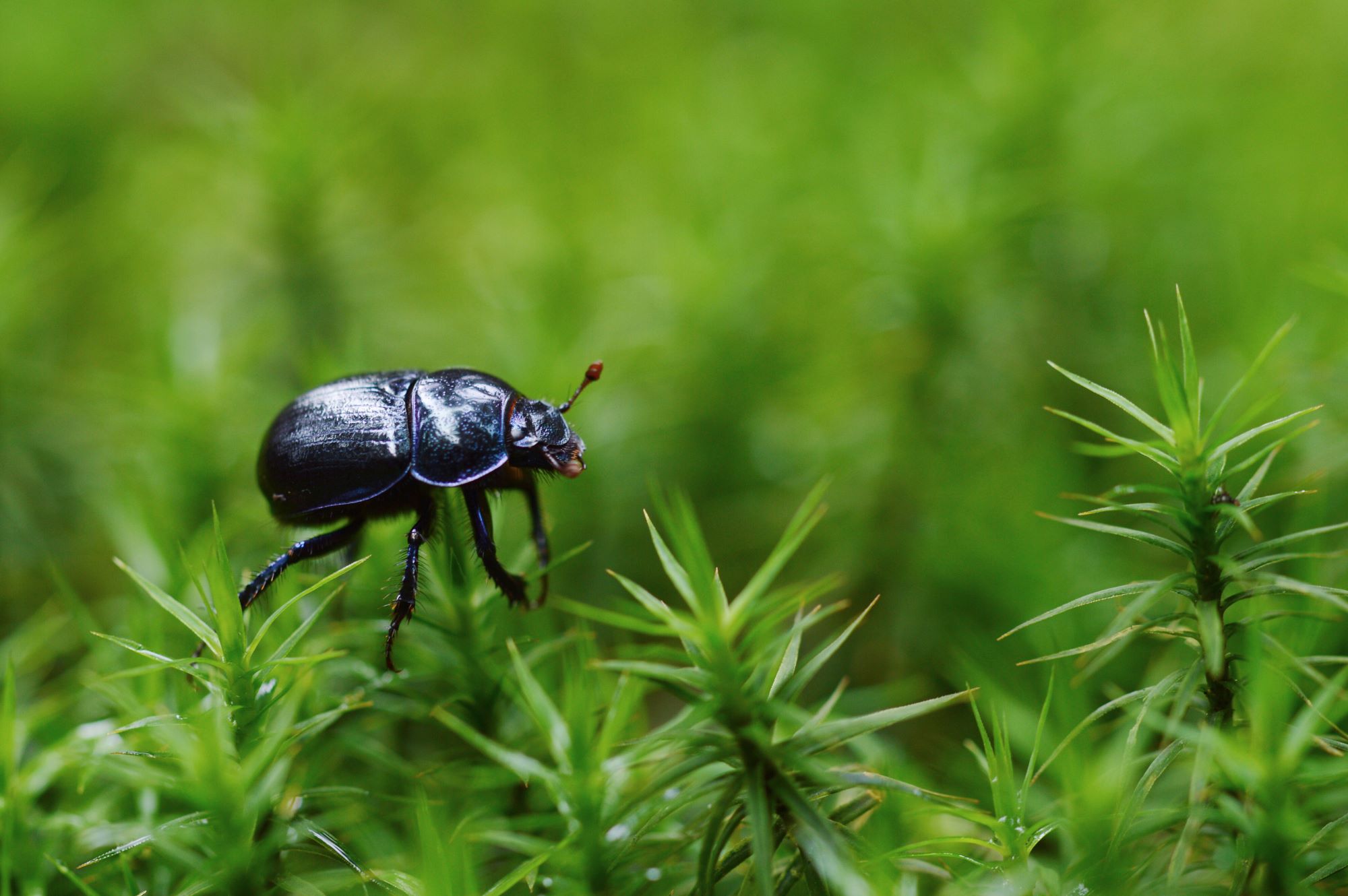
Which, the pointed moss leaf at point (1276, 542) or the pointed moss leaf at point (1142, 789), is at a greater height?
the pointed moss leaf at point (1276, 542)

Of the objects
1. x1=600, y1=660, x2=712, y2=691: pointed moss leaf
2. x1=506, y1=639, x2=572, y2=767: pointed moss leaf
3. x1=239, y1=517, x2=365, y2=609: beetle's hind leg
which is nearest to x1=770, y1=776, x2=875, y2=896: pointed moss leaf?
x1=600, y1=660, x2=712, y2=691: pointed moss leaf

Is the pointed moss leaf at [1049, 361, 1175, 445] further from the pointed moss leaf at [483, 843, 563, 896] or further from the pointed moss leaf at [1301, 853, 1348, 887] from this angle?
the pointed moss leaf at [483, 843, 563, 896]

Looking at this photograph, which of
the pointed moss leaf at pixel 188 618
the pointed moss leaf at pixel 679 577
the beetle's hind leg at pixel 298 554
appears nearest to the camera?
the pointed moss leaf at pixel 679 577

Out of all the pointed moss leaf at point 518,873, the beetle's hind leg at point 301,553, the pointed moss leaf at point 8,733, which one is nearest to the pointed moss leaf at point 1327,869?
the pointed moss leaf at point 518,873

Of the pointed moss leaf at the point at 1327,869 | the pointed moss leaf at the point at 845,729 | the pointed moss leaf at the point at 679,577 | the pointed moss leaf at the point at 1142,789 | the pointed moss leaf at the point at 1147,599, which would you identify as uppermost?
the pointed moss leaf at the point at 679,577

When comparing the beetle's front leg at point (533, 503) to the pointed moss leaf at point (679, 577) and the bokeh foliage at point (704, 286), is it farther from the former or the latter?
the pointed moss leaf at point (679, 577)

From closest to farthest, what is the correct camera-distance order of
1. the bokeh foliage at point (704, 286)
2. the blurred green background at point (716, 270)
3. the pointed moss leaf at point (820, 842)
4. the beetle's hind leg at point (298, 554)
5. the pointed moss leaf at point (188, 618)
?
the pointed moss leaf at point (820, 842), the pointed moss leaf at point (188, 618), the beetle's hind leg at point (298, 554), the bokeh foliage at point (704, 286), the blurred green background at point (716, 270)
